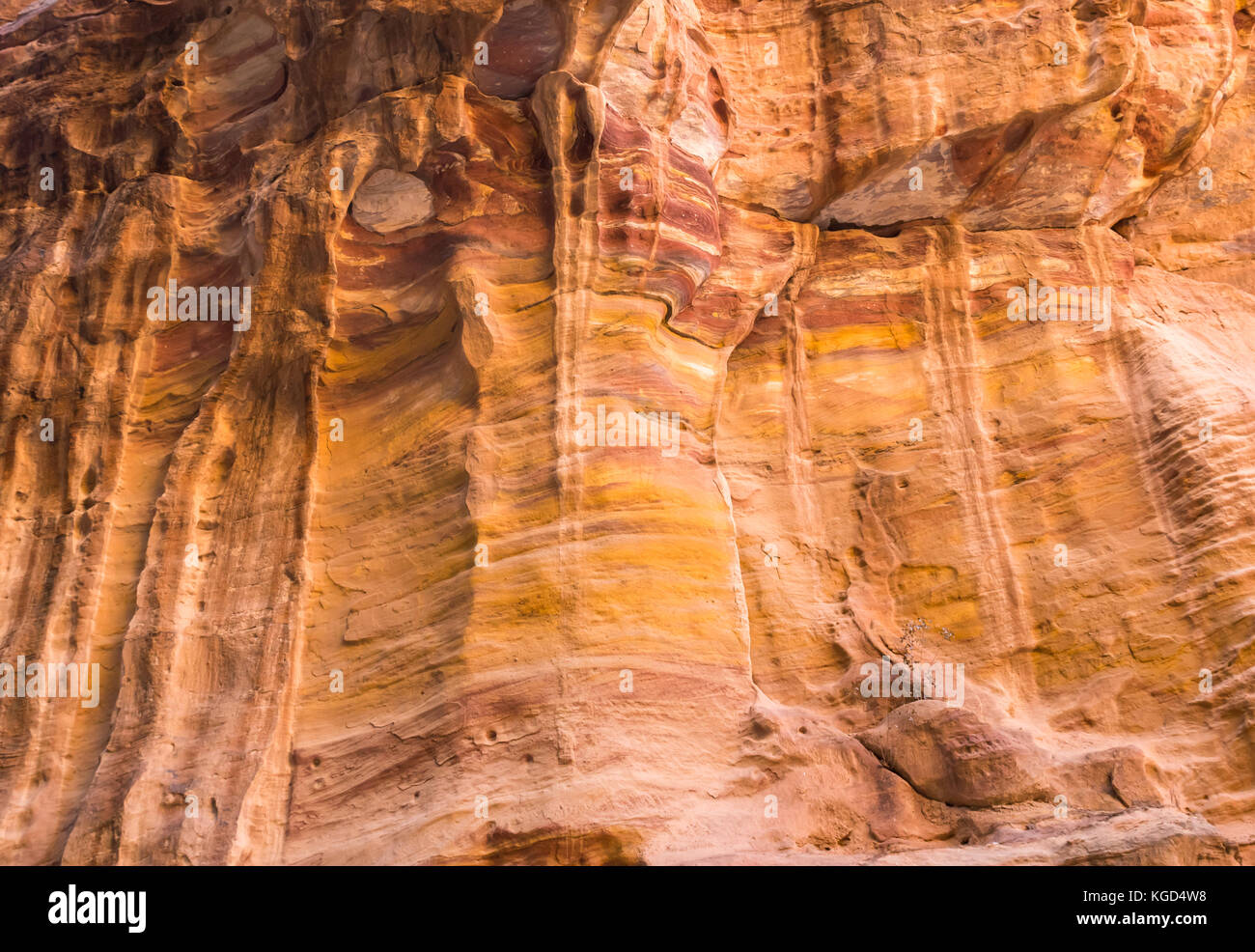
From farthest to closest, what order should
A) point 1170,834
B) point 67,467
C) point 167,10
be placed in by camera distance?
point 167,10, point 67,467, point 1170,834

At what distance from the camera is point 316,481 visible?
12844mm

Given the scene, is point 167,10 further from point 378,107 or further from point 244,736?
point 244,736

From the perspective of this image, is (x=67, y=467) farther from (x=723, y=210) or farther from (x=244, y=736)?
(x=723, y=210)

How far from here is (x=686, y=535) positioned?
11703 millimetres

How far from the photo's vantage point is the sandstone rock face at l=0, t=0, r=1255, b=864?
10883 mm

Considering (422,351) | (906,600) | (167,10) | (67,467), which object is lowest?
(906,600)

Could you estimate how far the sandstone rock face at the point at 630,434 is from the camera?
10.9 meters

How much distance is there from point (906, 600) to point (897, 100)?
18.6 feet

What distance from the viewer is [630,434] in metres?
12.0

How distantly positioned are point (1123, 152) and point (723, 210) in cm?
471

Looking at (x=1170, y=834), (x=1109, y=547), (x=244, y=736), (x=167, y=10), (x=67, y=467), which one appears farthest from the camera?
(x=167, y=10)

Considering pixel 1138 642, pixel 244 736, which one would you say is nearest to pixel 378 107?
pixel 244 736

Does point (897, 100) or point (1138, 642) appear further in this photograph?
point (897, 100)

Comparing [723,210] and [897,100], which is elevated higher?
[897,100]
